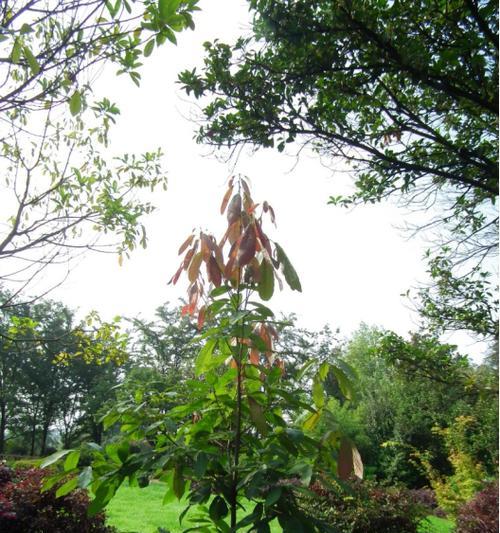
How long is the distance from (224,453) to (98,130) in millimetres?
2752

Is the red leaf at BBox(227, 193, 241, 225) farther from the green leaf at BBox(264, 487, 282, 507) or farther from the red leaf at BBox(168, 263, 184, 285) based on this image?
the green leaf at BBox(264, 487, 282, 507)

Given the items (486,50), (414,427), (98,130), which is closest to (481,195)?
(486,50)

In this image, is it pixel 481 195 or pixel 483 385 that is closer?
→ pixel 483 385

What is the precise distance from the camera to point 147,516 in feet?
24.8

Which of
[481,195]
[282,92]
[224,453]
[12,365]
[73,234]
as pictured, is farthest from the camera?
[12,365]

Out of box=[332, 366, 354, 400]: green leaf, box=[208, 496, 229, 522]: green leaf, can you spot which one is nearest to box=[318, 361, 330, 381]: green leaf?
box=[332, 366, 354, 400]: green leaf

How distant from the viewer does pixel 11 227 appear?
308cm

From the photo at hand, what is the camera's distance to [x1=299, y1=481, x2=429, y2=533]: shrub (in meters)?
5.23

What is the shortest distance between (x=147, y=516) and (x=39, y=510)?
3883 millimetres

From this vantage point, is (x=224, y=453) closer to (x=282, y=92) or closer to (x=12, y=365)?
(x=282, y=92)

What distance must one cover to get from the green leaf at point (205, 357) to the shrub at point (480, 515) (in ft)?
17.7

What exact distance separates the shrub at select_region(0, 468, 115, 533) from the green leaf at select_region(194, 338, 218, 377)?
10.9ft

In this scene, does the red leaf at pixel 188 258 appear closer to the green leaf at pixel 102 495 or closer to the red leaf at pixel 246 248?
the red leaf at pixel 246 248

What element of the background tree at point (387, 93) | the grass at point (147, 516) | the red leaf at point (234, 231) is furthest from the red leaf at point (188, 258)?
the grass at point (147, 516)
